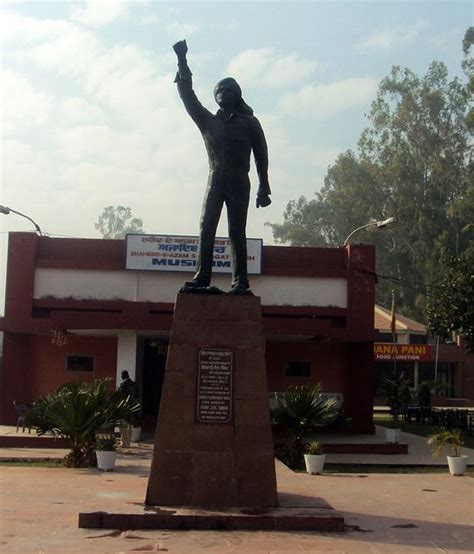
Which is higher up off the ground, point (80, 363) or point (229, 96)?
point (229, 96)

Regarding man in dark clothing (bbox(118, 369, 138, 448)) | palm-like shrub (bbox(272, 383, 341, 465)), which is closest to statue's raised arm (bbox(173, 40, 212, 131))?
palm-like shrub (bbox(272, 383, 341, 465))

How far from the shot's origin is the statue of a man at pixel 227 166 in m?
9.80

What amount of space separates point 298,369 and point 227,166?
14034 millimetres

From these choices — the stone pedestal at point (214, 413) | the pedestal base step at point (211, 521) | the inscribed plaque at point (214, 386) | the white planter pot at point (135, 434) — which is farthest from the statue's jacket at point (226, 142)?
the white planter pot at point (135, 434)

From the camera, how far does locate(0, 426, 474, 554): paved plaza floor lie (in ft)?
24.8

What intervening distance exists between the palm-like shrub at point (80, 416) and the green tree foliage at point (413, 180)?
33.5m

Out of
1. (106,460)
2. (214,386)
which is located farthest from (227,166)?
(106,460)

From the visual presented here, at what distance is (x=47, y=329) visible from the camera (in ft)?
66.8

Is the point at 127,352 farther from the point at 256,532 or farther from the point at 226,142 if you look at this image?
the point at 256,532

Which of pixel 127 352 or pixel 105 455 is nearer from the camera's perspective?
pixel 105 455

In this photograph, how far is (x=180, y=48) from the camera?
30.8 feet

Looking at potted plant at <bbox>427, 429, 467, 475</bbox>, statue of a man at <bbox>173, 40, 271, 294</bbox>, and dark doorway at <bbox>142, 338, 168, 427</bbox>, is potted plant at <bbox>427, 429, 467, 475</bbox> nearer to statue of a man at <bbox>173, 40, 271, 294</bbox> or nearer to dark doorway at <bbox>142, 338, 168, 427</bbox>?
statue of a man at <bbox>173, 40, 271, 294</bbox>

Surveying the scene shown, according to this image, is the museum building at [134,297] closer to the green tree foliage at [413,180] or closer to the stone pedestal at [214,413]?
the stone pedestal at [214,413]

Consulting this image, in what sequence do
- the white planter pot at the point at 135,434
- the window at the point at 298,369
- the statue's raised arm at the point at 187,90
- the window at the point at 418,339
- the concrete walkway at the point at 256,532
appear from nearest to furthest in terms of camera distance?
the concrete walkway at the point at 256,532
the statue's raised arm at the point at 187,90
the white planter pot at the point at 135,434
the window at the point at 298,369
the window at the point at 418,339
